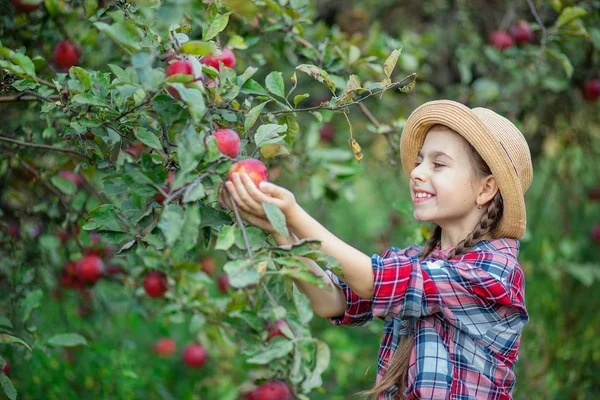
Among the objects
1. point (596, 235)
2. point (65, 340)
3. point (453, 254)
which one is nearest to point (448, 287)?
point (453, 254)

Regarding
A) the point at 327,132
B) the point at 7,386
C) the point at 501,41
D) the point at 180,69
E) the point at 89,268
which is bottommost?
the point at 327,132

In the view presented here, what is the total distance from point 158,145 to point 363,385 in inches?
92.6

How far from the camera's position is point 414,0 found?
3.53 meters

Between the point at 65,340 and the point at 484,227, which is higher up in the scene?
the point at 484,227

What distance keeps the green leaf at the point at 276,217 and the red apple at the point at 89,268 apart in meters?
1.26

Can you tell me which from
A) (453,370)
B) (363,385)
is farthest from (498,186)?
(363,385)

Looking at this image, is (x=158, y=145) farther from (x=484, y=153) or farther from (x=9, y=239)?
(x=9, y=239)

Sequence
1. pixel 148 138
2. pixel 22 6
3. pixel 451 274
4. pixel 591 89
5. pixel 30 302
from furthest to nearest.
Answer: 1. pixel 591 89
2. pixel 22 6
3. pixel 30 302
4. pixel 451 274
5. pixel 148 138

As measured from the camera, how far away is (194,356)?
3146 mm

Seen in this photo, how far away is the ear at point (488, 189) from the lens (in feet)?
5.04

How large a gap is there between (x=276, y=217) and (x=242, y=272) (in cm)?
12

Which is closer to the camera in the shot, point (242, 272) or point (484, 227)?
point (242, 272)

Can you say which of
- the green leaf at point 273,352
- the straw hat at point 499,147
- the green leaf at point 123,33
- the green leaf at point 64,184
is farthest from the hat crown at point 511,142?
the green leaf at point 64,184

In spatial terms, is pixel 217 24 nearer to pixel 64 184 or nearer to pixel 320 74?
pixel 320 74
